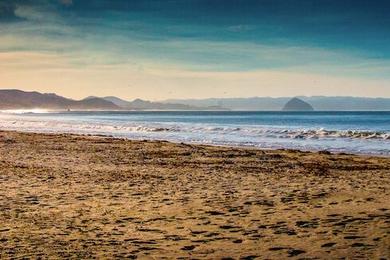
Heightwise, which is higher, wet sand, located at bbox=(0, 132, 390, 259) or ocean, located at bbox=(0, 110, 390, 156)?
wet sand, located at bbox=(0, 132, 390, 259)

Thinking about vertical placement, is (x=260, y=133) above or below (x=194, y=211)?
below

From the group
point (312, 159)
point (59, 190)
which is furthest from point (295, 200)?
point (312, 159)

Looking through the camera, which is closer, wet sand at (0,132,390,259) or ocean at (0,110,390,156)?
wet sand at (0,132,390,259)

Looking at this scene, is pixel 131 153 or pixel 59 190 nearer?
pixel 59 190

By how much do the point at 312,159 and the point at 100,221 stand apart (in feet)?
46.4

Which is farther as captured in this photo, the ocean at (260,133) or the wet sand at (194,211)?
the ocean at (260,133)

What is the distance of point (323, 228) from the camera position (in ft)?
28.0

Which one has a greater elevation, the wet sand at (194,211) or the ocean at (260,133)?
the wet sand at (194,211)

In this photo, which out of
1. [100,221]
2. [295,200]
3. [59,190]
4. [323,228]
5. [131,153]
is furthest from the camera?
[131,153]

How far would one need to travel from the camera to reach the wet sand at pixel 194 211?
742 centimetres

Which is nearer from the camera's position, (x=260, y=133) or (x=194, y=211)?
(x=194, y=211)

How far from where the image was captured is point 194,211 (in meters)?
10.1

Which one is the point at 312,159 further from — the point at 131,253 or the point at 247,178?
the point at 131,253

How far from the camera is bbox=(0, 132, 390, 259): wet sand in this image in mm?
7422
